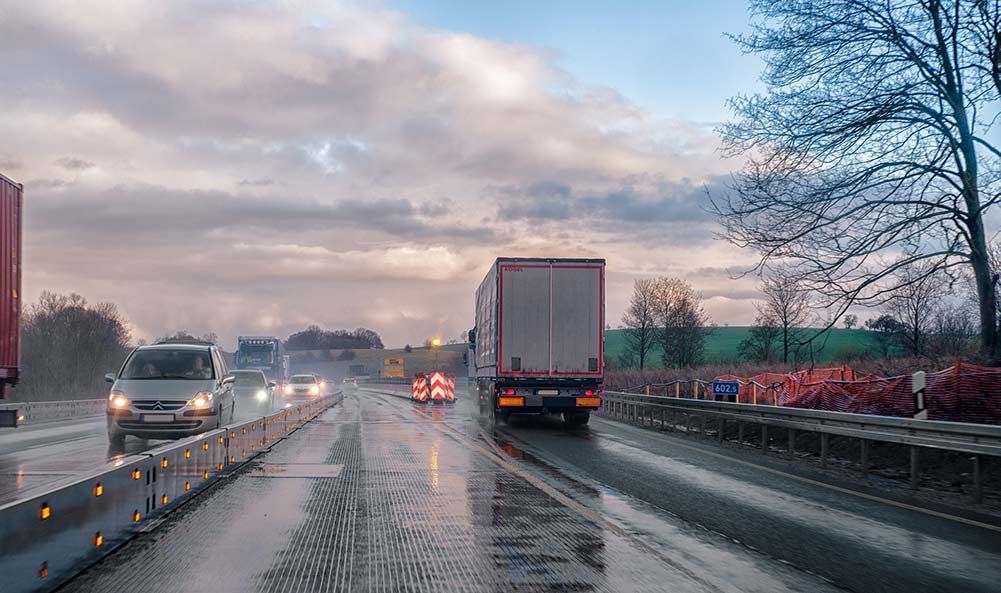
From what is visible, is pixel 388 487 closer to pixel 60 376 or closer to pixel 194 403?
pixel 194 403

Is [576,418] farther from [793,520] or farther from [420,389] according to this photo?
[420,389]

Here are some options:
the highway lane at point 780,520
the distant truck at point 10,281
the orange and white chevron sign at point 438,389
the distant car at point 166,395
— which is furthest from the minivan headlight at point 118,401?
the orange and white chevron sign at point 438,389

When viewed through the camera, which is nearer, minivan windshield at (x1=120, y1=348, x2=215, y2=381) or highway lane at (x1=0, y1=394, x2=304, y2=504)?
highway lane at (x1=0, y1=394, x2=304, y2=504)

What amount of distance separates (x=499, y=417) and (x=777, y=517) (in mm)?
17517

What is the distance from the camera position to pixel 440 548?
7.65 m

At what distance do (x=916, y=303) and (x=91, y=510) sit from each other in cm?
4334

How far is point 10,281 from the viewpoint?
15.7 meters

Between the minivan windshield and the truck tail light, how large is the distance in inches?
309

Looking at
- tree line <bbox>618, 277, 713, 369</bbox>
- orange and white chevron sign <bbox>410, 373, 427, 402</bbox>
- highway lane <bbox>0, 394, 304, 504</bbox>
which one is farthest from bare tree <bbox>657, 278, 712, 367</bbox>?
highway lane <bbox>0, 394, 304, 504</bbox>

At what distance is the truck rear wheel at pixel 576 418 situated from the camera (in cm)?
2461

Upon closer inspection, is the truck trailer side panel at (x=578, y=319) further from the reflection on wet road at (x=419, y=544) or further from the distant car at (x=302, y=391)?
the distant car at (x=302, y=391)

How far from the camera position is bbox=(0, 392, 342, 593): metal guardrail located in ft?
18.6

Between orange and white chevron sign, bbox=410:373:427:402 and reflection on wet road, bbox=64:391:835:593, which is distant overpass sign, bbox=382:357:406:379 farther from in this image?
reflection on wet road, bbox=64:391:835:593

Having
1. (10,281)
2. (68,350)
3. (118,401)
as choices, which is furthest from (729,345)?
(10,281)
